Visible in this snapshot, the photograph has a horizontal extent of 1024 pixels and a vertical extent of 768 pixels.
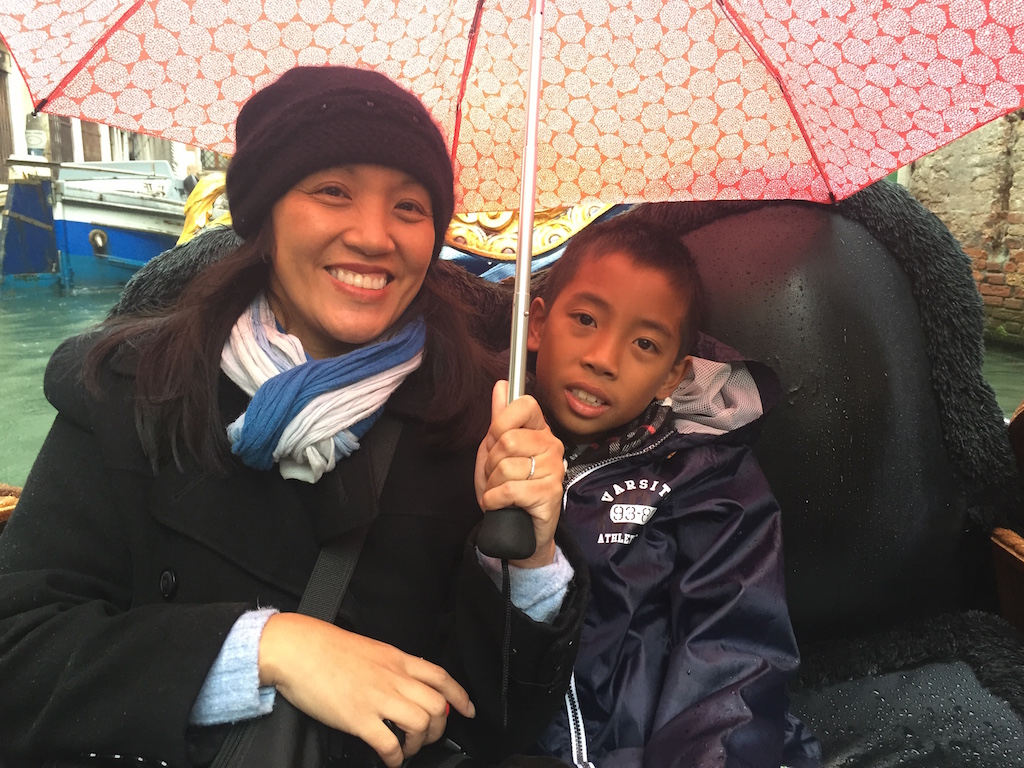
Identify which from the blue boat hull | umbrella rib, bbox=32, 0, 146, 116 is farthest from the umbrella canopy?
the blue boat hull

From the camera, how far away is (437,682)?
997 millimetres

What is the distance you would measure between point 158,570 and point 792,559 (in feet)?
4.41

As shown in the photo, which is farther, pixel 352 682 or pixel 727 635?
pixel 727 635

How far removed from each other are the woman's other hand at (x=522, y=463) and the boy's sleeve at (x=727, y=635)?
1.60 feet

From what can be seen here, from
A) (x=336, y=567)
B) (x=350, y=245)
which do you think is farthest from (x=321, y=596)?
(x=350, y=245)

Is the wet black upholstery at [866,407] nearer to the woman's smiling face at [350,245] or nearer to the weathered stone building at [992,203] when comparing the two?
the woman's smiling face at [350,245]

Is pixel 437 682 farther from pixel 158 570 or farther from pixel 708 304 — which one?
pixel 708 304

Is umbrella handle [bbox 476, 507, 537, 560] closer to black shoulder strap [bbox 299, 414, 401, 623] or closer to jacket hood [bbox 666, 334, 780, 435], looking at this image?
black shoulder strap [bbox 299, 414, 401, 623]

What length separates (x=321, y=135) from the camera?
1056mm

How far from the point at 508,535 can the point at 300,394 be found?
1.24 feet

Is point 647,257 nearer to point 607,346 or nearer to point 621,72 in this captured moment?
point 607,346

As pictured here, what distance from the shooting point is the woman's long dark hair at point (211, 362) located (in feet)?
3.57

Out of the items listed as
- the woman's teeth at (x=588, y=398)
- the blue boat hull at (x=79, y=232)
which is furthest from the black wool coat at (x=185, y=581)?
the blue boat hull at (x=79, y=232)

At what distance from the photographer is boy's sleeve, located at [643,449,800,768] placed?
118 cm
